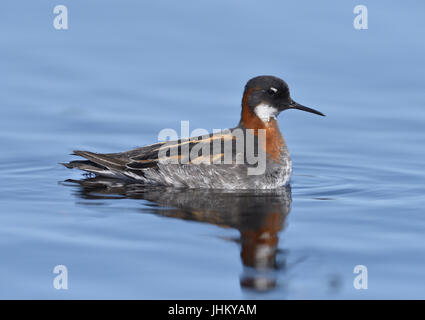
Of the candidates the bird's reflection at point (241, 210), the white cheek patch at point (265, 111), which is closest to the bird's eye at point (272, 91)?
the white cheek patch at point (265, 111)

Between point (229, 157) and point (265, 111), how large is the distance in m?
1.12

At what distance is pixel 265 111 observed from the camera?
15297 millimetres

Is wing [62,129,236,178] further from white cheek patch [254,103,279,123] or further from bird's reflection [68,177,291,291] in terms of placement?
white cheek patch [254,103,279,123]

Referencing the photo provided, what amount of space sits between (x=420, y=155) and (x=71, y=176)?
6714 mm

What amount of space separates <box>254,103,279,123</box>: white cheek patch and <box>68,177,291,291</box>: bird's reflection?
4.41 ft

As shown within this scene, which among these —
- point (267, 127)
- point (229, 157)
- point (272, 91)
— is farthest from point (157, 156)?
point (272, 91)

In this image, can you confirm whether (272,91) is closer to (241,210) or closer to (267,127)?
(267,127)

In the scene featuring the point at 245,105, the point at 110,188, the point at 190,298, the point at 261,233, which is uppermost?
the point at 245,105

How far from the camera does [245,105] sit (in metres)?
15.3

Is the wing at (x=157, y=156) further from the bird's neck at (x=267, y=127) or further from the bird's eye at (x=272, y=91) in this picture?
the bird's eye at (x=272, y=91)

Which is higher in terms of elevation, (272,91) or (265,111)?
(272,91)

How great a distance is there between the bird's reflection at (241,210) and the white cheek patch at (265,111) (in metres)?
1.34

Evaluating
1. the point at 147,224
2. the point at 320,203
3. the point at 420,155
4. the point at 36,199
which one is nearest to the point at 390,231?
the point at 320,203

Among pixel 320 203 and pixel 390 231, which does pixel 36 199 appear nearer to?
pixel 320 203
